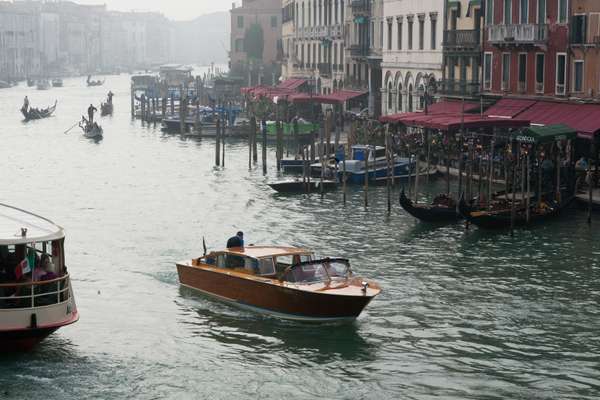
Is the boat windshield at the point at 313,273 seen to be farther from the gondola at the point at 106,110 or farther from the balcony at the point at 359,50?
the gondola at the point at 106,110

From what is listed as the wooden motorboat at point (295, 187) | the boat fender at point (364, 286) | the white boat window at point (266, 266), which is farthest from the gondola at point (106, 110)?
the boat fender at point (364, 286)

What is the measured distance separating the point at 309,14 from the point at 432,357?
2662 inches

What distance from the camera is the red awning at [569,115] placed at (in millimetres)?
41594

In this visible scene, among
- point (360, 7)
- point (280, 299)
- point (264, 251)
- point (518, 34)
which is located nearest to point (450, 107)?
point (518, 34)

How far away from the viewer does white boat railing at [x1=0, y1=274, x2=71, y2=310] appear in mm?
21375

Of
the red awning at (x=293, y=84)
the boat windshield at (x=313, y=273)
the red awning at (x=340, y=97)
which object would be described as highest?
the red awning at (x=293, y=84)

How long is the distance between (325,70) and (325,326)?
59.2 metres

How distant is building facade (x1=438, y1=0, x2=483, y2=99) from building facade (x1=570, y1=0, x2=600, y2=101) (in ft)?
27.3

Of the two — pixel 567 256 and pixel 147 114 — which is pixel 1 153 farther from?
pixel 567 256

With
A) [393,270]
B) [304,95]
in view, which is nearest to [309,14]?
[304,95]

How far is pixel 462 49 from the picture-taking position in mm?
54562

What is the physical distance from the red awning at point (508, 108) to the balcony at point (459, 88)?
2.70 m

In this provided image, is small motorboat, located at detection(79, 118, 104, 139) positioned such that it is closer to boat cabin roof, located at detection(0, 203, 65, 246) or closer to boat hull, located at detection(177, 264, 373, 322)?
boat hull, located at detection(177, 264, 373, 322)

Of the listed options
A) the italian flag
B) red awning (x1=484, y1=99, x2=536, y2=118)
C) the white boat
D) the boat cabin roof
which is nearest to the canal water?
the white boat
